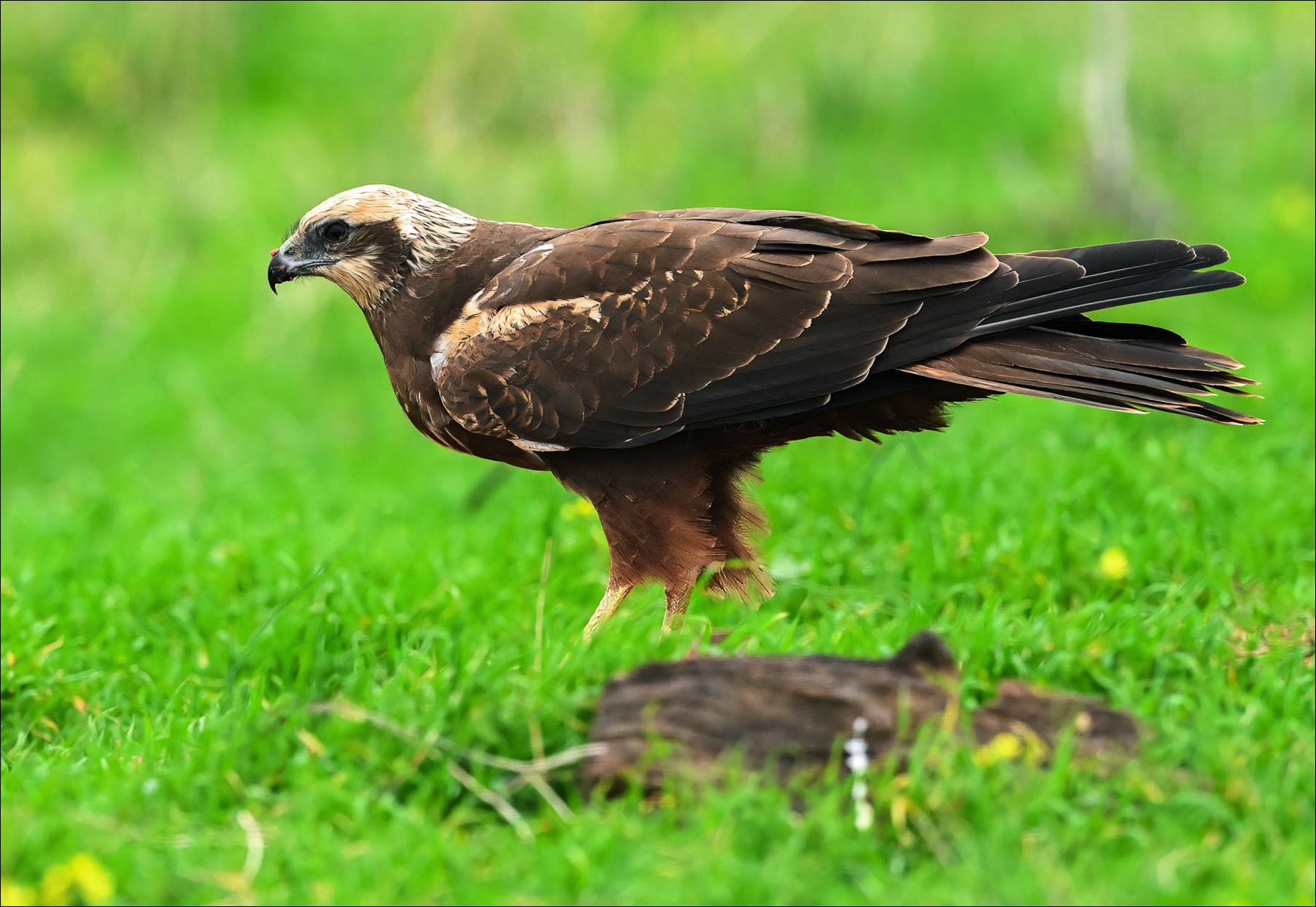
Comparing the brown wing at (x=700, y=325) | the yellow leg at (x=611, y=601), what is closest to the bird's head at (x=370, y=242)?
the brown wing at (x=700, y=325)

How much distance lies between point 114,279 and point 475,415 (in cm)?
699

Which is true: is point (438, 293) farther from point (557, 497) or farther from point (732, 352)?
point (557, 497)

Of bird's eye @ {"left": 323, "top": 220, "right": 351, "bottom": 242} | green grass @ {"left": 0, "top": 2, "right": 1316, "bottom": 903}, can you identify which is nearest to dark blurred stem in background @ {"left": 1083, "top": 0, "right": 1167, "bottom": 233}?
green grass @ {"left": 0, "top": 2, "right": 1316, "bottom": 903}

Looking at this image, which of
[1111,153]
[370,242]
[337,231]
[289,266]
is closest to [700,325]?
[370,242]

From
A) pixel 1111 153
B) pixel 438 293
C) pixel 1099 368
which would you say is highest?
pixel 1111 153

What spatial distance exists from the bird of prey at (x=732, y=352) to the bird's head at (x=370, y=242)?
215 mm

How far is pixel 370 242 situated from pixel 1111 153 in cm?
642

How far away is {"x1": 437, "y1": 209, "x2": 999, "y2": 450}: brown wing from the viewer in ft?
15.8

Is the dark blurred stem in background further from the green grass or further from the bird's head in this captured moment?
the bird's head

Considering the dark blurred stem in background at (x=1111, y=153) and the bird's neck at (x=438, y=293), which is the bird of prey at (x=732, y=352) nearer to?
the bird's neck at (x=438, y=293)

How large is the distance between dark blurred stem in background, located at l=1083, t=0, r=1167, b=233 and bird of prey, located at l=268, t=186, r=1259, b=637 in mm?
5797

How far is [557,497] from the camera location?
23.2 feet

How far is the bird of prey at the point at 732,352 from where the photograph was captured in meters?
4.73

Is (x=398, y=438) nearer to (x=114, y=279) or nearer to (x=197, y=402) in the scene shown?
(x=197, y=402)
